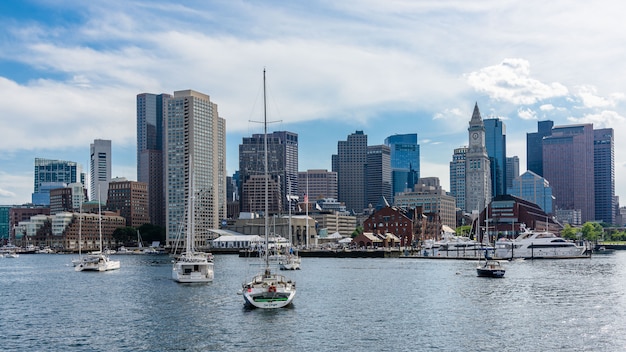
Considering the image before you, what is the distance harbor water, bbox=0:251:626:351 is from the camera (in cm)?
5803

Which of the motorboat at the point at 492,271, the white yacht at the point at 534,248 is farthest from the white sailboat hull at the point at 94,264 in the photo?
the white yacht at the point at 534,248

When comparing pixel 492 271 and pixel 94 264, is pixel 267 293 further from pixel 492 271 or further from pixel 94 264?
pixel 94 264

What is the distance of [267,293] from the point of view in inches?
2844

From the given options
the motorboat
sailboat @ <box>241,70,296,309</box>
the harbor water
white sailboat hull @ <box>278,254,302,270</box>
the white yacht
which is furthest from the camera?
the white yacht

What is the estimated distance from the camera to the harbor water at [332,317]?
5803 cm

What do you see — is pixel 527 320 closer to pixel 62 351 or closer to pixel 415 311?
pixel 415 311

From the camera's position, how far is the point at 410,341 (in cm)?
5878

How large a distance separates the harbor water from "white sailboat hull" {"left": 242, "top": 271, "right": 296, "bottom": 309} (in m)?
1.03

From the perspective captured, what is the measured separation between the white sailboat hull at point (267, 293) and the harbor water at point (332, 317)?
103 cm

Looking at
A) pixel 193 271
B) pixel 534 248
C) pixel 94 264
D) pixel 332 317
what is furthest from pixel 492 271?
pixel 94 264

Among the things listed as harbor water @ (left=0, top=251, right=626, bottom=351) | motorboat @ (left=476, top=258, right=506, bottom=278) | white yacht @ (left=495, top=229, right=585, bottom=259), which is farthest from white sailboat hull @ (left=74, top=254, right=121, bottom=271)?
white yacht @ (left=495, top=229, right=585, bottom=259)

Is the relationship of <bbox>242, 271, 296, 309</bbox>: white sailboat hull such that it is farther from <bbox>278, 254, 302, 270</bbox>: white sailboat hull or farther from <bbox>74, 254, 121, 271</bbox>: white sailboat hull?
<bbox>74, 254, 121, 271</bbox>: white sailboat hull

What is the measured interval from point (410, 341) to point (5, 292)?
225 feet

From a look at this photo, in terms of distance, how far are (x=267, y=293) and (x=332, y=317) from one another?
6828mm
